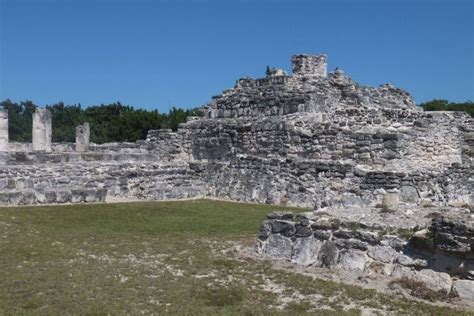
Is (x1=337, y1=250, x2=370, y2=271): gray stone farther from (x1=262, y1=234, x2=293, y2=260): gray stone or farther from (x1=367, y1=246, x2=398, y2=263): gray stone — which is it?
(x1=262, y1=234, x2=293, y2=260): gray stone

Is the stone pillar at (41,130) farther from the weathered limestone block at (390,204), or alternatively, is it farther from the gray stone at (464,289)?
the gray stone at (464,289)

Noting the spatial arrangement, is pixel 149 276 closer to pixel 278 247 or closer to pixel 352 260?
pixel 278 247

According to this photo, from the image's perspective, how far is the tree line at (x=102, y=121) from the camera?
44.8 metres

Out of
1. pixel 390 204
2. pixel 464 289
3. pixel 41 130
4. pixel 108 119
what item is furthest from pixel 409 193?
pixel 108 119

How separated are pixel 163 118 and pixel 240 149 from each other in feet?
90.3

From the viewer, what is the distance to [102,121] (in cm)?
5497

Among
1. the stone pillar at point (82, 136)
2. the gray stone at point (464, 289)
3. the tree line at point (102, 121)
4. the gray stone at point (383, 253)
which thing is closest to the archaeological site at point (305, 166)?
the gray stone at point (383, 253)

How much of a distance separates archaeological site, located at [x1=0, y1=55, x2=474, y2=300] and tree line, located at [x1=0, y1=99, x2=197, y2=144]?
18291 mm

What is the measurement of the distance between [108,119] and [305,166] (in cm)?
4142

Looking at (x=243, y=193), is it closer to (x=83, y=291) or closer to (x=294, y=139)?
(x=294, y=139)

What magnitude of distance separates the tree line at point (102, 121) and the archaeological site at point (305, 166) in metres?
18.3

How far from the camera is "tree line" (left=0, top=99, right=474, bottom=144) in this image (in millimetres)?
44750

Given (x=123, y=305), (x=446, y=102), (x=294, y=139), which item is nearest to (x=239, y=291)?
(x=123, y=305)

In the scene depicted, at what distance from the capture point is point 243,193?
A: 1709 cm
